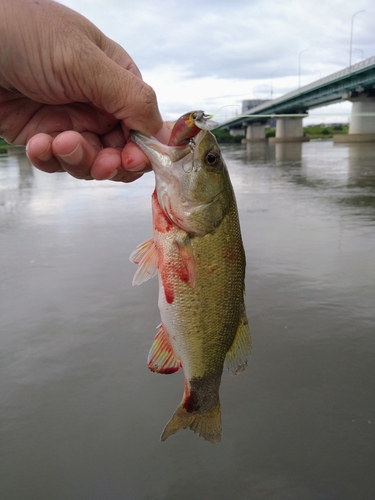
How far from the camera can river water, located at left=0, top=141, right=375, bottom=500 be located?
2.76m

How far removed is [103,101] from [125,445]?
7.59 ft

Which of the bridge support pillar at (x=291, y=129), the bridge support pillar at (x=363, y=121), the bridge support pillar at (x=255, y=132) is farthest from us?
the bridge support pillar at (x=255, y=132)

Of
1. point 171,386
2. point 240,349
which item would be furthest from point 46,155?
point 171,386

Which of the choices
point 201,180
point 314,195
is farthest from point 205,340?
point 314,195

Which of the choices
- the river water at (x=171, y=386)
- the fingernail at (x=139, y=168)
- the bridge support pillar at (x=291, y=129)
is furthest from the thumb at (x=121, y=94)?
the bridge support pillar at (x=291, y=129)

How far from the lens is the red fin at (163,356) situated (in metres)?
2.20

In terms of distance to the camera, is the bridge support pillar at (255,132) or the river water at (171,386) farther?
the bridge support pillar at (255,132)

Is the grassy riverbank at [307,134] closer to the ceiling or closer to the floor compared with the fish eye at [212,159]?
closer to the ceiling

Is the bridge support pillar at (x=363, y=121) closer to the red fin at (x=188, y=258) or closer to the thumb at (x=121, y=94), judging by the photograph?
the thumb at (x=121, y=94)

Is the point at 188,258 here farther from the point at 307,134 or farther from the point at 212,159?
the point at 307,134

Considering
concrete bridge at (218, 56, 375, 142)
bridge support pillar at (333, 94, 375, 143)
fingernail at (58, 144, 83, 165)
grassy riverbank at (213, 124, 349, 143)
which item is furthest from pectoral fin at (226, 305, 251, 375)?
grassy riverbank at (213, 124, 349, 143)

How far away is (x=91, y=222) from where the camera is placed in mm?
9609

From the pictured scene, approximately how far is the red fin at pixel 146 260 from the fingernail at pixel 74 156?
640mm

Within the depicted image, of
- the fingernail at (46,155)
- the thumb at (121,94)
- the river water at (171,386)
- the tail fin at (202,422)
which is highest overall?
the thumb at (121,94)
